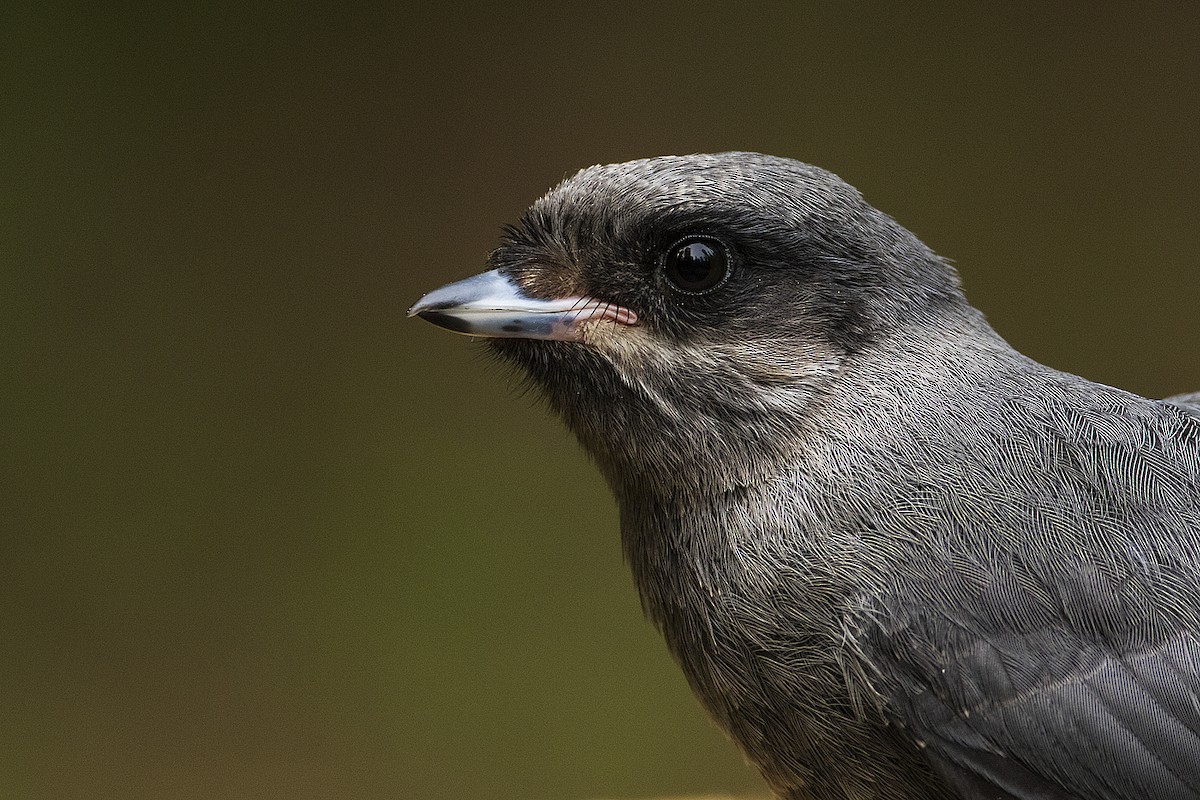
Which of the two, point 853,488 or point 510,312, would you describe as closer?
point 853,488

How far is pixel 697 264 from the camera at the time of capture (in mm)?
1905

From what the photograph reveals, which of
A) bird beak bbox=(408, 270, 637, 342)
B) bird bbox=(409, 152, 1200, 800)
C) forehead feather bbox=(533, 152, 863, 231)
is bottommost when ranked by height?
bird bbox=(409, 152, 1200, 800)

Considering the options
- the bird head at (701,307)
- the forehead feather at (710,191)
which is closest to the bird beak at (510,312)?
the bird head at (701,307)

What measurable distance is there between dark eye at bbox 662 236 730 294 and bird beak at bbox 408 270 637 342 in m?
0.10

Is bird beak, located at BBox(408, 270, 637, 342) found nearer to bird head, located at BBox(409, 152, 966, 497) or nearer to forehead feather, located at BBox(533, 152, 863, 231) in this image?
bird head, located at BBox(409, 152, 966, 497)

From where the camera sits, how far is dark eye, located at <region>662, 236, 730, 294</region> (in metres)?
1.91

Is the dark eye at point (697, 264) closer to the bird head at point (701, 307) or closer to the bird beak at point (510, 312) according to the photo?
the bird head at point (701, 307)

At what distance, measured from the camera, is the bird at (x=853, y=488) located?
165 centimetres

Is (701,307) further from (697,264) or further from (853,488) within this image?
(853,488)

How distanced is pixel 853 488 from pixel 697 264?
0.44 metres

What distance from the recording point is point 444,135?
4.00m

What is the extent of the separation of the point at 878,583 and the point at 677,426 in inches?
16.3

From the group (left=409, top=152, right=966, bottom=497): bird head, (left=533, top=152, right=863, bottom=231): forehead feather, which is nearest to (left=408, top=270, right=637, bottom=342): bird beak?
(left=409, top=152, right=966, bottom=497): bird head

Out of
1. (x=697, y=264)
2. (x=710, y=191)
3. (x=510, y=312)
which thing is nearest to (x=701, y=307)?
(x=697, y=264)
